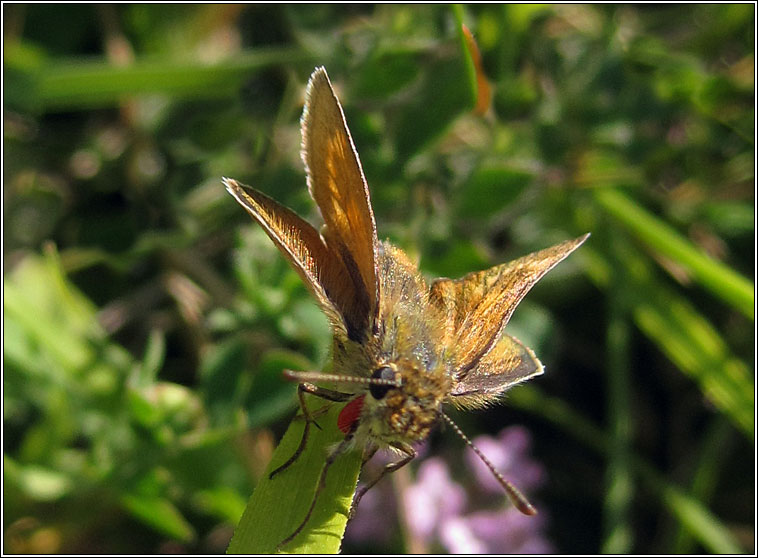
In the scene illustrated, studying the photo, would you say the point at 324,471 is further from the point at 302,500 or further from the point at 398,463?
the point at 398,463

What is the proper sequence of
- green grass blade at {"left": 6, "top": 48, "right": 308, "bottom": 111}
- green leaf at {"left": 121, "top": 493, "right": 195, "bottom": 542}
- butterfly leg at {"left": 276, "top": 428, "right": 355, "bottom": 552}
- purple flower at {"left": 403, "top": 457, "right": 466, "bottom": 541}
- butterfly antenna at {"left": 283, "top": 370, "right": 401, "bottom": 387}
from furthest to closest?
green grass blade at {"left": 6, "top": 48, "right": 308, "bottom": 111} → purple flower at {"left": 403, "top": 457, "right": 466, "bottom": 541} → green leaf at {"left": 121, "top": 493, "right": 195, "bottom": 542} → butterfly leg at {"left": 276, "top": 428, "right": 355, "bottom": 552} → butterfly antenna at {"left": 283, "top": 370, "right": 401, "bottom": 387}

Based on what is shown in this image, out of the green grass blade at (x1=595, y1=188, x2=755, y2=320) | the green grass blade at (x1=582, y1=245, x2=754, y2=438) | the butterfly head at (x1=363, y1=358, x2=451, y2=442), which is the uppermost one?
the butterfly head at (x1=363, y1=358, x2=451, y2=442)

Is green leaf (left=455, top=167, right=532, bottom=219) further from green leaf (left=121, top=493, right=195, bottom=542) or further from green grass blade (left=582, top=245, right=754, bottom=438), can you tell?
green leaf (left=121, top=493, right=195, bottom=542)

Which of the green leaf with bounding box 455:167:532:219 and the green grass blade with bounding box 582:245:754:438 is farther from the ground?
the green leaf with bounding box 455:167:532:219

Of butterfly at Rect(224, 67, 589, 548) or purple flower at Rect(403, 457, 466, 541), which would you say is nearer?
butterfly at Rect(224, 67, 589, 548)

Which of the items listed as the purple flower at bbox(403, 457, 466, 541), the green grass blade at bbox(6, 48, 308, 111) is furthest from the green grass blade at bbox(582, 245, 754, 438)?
the green grass blade at bbox(6, 48, 308, 111)
